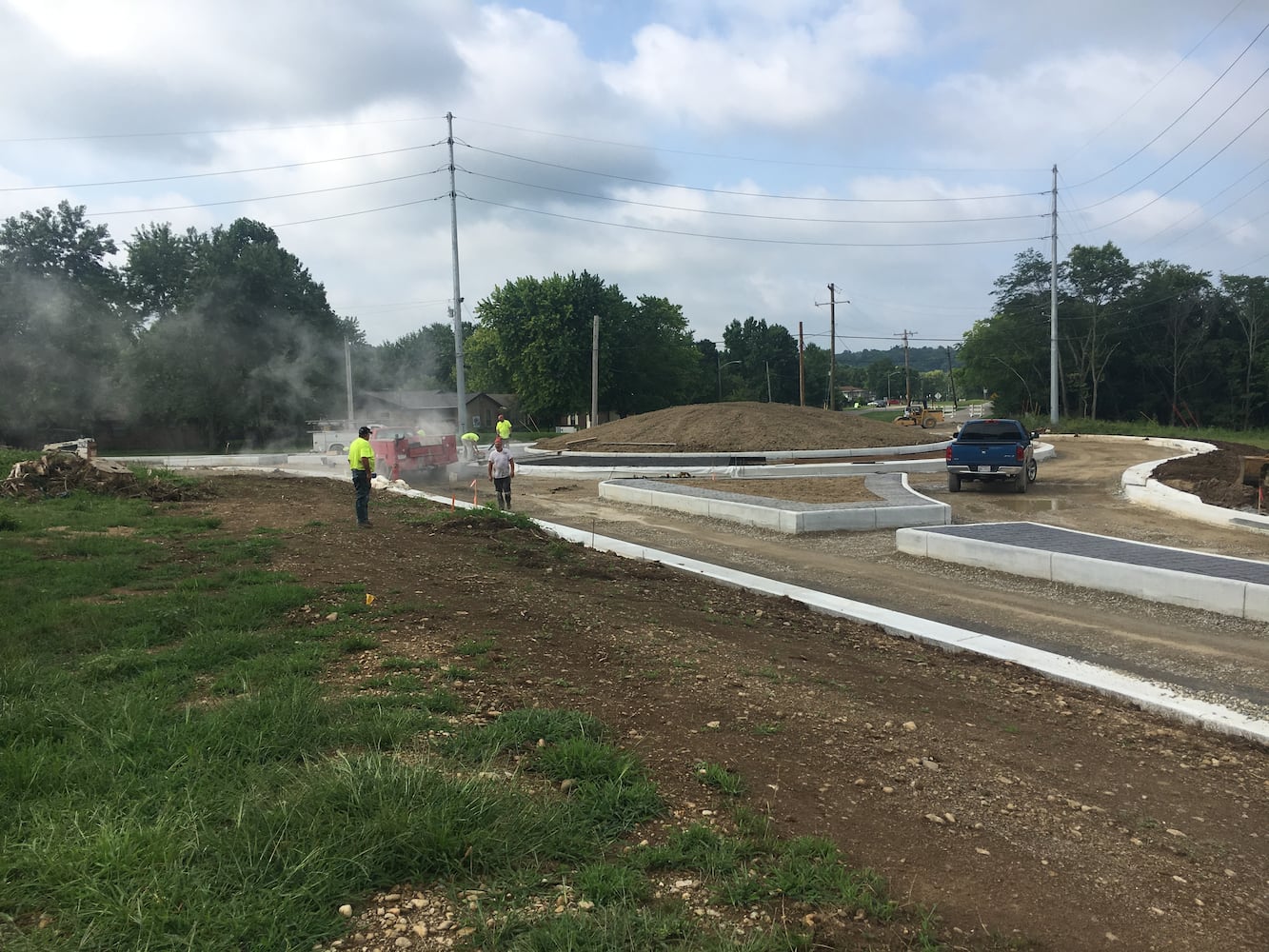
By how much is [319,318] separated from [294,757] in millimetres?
54246

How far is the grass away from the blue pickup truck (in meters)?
15.3

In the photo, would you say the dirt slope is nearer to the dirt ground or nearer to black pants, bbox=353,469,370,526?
the dirt ground

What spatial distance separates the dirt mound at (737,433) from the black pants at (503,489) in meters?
16.0

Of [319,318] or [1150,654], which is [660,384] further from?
[1150,654]

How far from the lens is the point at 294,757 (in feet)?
11.3

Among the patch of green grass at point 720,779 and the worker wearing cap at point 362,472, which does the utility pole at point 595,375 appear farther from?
the patch of green grass at point 720,779

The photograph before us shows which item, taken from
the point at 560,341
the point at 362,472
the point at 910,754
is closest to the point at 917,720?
the point at 910,754

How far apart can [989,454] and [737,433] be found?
1530cm

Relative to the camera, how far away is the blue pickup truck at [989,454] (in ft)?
56.4

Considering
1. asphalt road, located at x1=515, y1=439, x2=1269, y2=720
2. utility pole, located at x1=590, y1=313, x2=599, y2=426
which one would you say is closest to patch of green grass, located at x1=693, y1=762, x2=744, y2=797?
asphalt road, located at x1=515, y1=439, x2=1269, y2=720

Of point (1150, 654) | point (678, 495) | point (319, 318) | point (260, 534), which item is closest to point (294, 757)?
point (1150, 654)

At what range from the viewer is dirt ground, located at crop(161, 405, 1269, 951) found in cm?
291

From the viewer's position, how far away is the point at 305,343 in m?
50.4

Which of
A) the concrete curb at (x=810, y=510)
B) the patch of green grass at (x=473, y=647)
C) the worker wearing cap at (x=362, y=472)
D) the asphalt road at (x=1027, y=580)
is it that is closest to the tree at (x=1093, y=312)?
the asphalt road at (x=1027, y=580)
